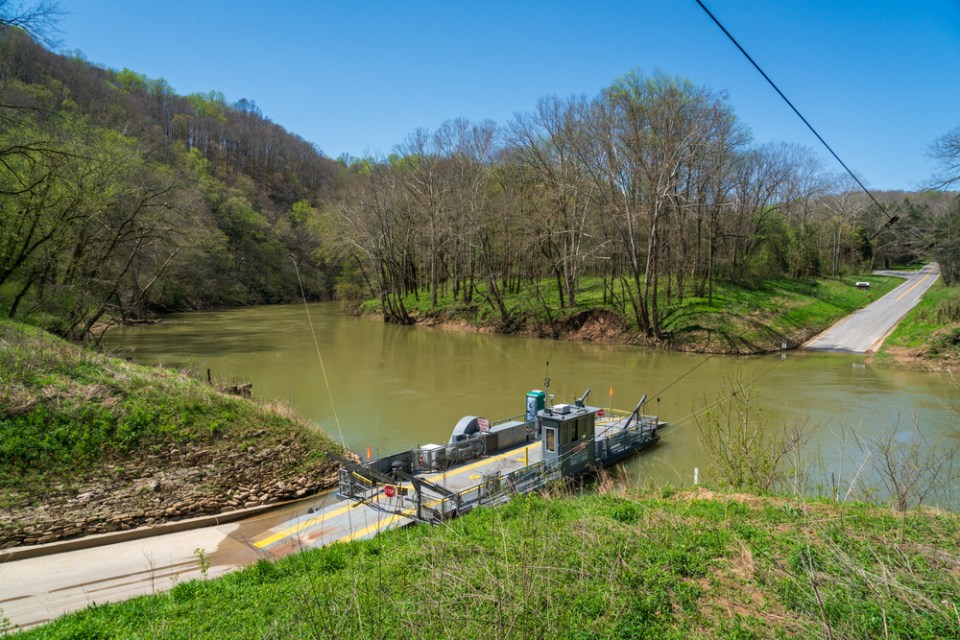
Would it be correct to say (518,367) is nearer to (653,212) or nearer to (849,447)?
(653,212)

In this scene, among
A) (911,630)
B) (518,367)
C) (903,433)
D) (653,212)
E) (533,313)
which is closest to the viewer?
(911,630)

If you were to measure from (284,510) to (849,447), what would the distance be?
56.5 feet

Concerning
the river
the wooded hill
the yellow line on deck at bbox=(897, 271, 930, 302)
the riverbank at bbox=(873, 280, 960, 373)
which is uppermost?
the wooded hill

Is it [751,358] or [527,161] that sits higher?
[527,161]

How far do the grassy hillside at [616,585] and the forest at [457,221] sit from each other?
643 centimetres

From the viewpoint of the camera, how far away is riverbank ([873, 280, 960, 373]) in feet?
95.0

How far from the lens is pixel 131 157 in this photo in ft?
91.7

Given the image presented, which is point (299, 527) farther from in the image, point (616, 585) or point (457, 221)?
point (457, 221)

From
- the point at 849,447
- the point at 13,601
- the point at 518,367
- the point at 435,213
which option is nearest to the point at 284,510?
the point at 13,601

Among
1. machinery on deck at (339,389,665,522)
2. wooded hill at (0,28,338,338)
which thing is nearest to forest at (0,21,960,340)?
wooded hill at (0,28,338,338)

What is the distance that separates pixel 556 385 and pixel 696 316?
1648cm

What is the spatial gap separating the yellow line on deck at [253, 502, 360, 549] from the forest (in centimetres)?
1256

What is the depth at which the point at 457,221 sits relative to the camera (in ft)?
166

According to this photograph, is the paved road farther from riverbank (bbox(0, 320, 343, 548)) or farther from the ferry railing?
riverbank (bbox(0, 320, 343, 548))
